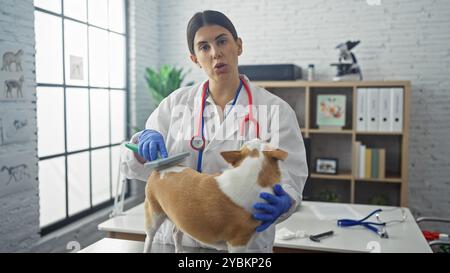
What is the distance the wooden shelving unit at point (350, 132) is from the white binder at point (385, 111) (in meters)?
0.05

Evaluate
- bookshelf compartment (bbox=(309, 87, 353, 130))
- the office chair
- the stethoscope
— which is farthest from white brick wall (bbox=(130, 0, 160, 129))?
the office chair

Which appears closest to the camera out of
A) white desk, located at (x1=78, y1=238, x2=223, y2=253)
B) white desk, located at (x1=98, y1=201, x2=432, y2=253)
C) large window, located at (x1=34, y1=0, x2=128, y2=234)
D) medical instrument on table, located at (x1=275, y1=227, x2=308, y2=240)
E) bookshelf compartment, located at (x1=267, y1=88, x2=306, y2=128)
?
white desk, located at (x1=78, y1=238, x2=223, y2=253)

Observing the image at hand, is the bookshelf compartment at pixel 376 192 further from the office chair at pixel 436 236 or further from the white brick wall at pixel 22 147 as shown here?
the white brick wall at pixel 22 147

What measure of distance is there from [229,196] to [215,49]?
345 millimetres

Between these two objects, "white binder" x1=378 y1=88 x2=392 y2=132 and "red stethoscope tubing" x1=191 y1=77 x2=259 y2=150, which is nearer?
"red stethoscope tubing" x1=191 y1=77 x2=259 y2=150

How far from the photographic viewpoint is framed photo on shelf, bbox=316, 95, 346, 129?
319cm

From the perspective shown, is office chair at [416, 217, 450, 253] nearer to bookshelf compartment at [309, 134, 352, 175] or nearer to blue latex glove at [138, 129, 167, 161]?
blue latex glove at [138, 129, 167, 161]

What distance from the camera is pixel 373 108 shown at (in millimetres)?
3027

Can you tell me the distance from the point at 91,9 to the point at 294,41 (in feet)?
5.74

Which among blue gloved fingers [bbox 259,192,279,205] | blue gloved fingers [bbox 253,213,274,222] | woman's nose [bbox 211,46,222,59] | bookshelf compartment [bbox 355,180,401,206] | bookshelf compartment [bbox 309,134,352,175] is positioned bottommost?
bookshelf compartment [bbox 355,180,401,206]

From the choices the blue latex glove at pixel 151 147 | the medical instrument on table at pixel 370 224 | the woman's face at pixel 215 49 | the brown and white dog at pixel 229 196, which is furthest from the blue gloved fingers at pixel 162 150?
the medical instrument on table at pixel 370 224

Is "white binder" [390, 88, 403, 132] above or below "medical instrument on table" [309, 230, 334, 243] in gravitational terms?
above

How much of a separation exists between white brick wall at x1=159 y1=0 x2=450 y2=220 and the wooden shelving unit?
19cm

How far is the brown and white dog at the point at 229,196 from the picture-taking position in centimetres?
73
